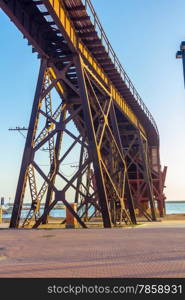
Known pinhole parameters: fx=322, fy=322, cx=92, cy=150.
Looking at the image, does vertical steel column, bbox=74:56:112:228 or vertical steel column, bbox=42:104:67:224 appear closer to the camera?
vertical steel column, bbox=74:56:112:228

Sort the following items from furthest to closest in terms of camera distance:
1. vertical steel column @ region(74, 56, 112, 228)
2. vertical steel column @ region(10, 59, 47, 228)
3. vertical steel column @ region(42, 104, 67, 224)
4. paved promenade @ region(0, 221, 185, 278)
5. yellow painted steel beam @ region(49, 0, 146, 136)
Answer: vertical steel column @ region(42, 104, 67, 224), vertical steel column @ region(10, 59, 47, 228), vertical steel column @ region(74, 56, 112, 228), yellow painted steel beam @ region(49, 0, 146, 136), paved promenade @ region(0, 221, 185, 278)

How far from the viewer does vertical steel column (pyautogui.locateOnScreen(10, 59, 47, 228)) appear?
1689 cm

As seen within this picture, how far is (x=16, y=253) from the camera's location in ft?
28.3

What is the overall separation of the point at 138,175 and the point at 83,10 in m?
26.8

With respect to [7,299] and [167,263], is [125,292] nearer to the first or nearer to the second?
[7,299]

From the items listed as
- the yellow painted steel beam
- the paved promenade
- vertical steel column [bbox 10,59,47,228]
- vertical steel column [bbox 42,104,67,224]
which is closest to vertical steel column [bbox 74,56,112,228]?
the yellow painted steel beam

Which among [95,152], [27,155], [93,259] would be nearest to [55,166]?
[27,155]

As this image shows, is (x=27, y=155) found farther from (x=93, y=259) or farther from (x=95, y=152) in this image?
(x=93, y=259)

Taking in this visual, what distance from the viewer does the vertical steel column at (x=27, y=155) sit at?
1689cm

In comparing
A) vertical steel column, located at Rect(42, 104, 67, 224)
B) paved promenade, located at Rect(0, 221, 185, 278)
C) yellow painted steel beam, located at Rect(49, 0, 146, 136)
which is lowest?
paved promenade, located at Rect(0, 221, 185, 278)

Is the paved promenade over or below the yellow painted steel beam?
below

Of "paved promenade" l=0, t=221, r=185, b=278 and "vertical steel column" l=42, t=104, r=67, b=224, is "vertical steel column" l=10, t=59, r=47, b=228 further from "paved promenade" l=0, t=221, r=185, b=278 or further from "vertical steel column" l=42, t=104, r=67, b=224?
"paved promenade" l=0, t=221, r=185, b=278

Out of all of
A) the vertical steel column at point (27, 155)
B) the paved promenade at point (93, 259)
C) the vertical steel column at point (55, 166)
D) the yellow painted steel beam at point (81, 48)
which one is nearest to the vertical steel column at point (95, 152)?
the yellow painted steel beam at point (81, 48)

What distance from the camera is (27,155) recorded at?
17.3 metres
